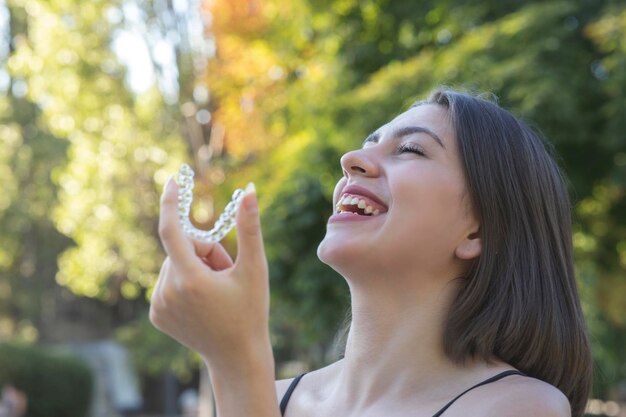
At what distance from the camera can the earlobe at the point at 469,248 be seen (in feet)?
6.46

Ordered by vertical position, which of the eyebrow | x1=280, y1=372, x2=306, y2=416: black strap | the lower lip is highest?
the eyebrow

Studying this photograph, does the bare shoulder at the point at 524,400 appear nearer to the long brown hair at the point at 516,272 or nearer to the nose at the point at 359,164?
the long brown hair at the point at 516,272

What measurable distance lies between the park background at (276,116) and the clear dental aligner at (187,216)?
1526 mm

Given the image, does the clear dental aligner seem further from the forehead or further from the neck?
the forehead

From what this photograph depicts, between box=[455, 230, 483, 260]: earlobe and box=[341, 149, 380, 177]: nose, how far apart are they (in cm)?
23

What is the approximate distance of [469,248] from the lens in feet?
6.50

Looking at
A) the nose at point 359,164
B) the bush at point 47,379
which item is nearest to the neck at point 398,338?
the nose at point 359,164

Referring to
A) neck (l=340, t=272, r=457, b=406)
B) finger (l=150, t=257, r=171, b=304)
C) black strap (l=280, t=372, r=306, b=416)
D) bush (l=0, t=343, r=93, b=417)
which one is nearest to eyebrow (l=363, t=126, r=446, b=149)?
neck (l=340, t=272, r=457, b=406)

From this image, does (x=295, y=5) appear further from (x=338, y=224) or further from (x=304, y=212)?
(x=338, y=224)

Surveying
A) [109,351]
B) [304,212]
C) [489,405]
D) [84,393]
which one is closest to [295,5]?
[304,212]

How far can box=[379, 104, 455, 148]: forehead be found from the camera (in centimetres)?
202

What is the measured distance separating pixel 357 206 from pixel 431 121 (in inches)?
10.6

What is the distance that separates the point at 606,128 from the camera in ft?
31.9

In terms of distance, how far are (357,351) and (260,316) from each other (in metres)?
0.67
